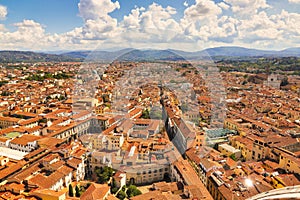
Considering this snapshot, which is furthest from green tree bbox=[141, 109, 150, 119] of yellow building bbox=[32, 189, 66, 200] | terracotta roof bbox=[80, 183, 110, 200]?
yellow building bbox=[32, 189, 66, 200]

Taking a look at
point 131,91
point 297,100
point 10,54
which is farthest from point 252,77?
point 10,54

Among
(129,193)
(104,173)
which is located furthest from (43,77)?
(129,193)

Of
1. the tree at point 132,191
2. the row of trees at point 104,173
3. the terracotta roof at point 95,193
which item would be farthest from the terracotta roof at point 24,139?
the tree at point 132,191

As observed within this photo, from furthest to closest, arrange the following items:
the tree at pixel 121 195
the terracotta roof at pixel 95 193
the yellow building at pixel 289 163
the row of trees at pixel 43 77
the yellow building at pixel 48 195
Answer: the row of trees at pixel 43 77
the yellow building at pixel 289 163
the tree at pixel 121 195
the terracotta roof at pixel 95 193
the yellow building at pixel 48 195

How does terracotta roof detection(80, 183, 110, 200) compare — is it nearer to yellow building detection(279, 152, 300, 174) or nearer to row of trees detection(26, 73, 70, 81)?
yellow building detection(279, 152, 300, 174)

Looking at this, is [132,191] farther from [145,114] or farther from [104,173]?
[145,114]

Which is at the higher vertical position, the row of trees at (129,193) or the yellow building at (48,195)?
the yellow building at (48,195)

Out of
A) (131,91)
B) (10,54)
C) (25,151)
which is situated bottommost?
(25,151)

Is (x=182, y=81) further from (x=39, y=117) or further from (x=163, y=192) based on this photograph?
(x=163, y=192)

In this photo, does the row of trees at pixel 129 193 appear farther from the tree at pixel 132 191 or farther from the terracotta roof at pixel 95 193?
the terracotta roof at pixel 95 193

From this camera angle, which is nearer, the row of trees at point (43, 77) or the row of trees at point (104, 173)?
the row of trees at point (104, 173)

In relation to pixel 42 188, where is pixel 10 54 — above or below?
above
